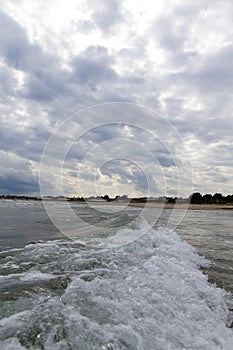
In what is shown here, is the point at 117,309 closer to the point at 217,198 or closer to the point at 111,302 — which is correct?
the point at 111,302

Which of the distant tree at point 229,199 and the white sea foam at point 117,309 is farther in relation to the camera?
the distant tree at point 229,199

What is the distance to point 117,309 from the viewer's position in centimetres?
342

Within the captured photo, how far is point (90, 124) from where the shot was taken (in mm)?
11461

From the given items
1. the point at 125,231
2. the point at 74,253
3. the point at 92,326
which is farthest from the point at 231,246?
the point at 92,326

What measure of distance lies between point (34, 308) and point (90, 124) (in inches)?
361

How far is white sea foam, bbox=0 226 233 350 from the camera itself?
2.74 m

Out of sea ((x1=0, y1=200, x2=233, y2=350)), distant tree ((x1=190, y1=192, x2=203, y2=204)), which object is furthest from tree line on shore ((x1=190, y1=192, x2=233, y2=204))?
sea ((x1=0, y1=200, x2=233, y2=350))

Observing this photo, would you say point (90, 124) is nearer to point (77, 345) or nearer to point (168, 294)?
point (168, 294)

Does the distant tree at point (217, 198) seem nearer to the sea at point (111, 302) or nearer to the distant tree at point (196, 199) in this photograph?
the distant tree at point (196, 199)

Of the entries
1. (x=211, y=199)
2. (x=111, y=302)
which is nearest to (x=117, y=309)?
(x=111, y=302)

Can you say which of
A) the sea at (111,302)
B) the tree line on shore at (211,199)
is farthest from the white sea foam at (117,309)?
the tree line on shore at (211,199)

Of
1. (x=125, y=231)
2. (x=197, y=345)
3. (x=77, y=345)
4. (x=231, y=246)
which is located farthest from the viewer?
(x=125, y=231)

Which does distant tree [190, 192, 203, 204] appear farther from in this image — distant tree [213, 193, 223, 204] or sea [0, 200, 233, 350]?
sea [0, 200, 233, 350]

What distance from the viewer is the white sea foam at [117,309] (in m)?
2.74
